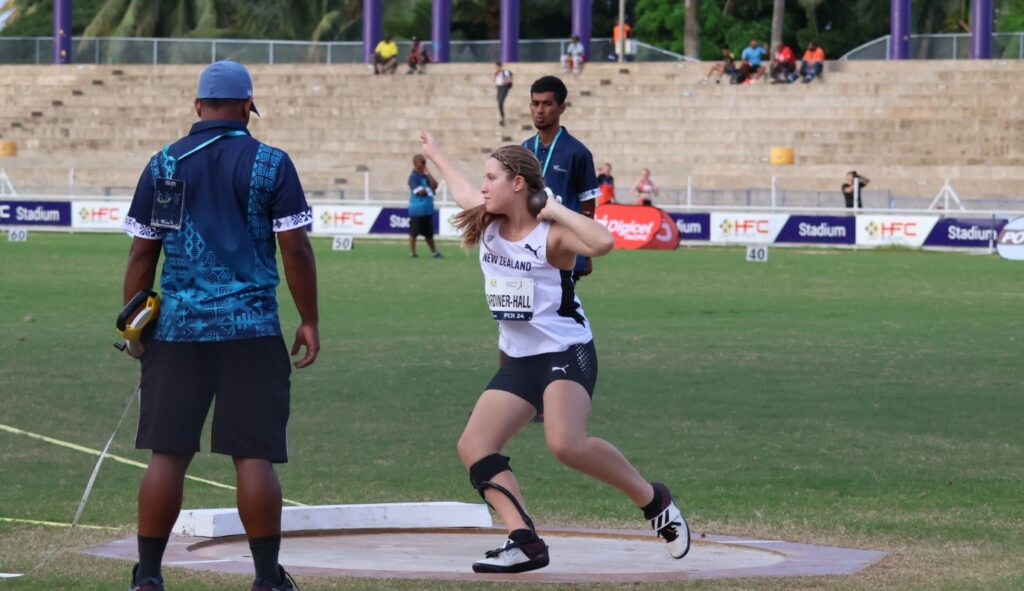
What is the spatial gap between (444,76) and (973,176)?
16436 mm

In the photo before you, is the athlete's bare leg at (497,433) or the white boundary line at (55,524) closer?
the athlete's bare leg at (497,433)

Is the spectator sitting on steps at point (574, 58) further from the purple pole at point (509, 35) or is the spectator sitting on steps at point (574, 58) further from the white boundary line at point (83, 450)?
the white boundary line at point (83, 450)

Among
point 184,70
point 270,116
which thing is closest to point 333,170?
point 270,116

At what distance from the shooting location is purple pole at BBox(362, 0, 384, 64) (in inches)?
2178

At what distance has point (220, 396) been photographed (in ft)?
21.0

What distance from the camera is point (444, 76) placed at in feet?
173

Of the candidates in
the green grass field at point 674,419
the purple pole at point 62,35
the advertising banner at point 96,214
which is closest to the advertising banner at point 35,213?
the advertising banner at point 96,214

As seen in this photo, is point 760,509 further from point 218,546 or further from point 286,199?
point 286,199

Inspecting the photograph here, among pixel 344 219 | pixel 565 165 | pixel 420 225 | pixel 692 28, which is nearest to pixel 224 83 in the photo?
pixel 565 165

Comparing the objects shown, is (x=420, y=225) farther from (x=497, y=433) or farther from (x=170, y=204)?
(x=170, y=204)

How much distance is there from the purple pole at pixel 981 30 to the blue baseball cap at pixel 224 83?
43938 mm

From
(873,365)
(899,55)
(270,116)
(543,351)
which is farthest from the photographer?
(270,116)

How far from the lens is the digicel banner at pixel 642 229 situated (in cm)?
3462

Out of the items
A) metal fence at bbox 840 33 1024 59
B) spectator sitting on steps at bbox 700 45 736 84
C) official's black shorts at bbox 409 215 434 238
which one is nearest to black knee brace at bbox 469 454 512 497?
official's black shorts at bbox 409 215 434 238
